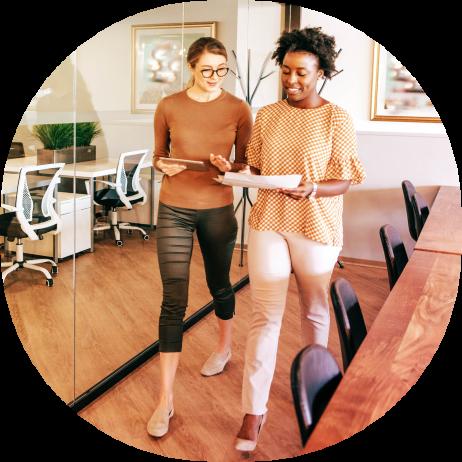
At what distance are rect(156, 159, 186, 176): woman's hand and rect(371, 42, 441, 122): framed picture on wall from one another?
11.2ft

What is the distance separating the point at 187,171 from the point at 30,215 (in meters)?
0.68

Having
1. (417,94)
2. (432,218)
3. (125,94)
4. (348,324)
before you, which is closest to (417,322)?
(348,324)

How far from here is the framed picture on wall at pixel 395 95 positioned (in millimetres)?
5461

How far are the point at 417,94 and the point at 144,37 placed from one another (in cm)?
321

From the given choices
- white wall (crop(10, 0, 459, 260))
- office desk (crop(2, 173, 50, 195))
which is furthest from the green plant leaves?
white wall (crop(10, 0, 459, 260))

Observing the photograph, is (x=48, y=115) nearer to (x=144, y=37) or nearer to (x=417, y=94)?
(x=144, y=37)

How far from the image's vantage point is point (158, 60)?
323 centimetres

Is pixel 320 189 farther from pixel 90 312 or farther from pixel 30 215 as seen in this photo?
pixel 90 312

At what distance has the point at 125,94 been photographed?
3.04 meters

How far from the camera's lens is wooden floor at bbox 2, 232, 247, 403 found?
2.59 metres

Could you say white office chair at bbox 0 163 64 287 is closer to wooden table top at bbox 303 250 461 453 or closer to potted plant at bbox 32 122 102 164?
potted plant at bbox 32 122 102 164

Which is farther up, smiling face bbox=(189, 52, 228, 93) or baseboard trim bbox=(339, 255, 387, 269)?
smiling face bbox=(189, 52, 228, 93)

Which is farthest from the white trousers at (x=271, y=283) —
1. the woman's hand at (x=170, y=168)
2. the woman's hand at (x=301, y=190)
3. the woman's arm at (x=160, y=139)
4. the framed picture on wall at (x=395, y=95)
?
the framed picture on wall at (x=395, y=95)

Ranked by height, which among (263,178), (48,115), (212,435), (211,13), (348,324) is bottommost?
(212,435)
